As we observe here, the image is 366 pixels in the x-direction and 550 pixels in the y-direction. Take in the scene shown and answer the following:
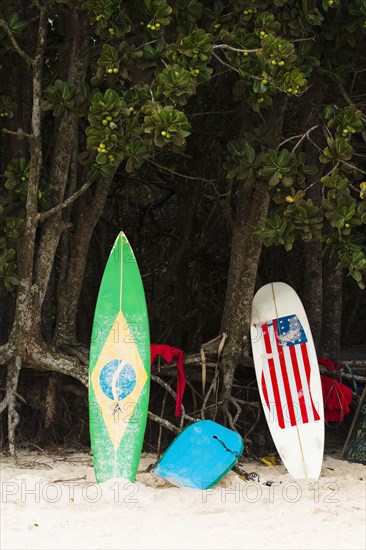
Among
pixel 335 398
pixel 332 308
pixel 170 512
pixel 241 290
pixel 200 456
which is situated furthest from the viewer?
pixel 332 308

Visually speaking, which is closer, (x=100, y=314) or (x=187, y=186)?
(x=100, y=314)

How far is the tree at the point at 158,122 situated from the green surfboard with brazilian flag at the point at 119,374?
403 mm

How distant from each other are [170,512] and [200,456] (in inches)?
24.2

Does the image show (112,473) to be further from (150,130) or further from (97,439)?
(150,130)

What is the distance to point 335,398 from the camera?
596 cm

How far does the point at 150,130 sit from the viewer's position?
4.78m

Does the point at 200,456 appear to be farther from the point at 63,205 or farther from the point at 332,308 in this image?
the point at 332,308

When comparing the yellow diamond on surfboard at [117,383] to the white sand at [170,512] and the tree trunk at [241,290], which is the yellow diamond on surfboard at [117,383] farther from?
the tree trunk at [241,290]

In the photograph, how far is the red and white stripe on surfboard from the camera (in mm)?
5629

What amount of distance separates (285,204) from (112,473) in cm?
175

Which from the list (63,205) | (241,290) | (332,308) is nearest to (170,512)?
(241,290)

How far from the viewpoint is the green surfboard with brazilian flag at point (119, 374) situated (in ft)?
16.6

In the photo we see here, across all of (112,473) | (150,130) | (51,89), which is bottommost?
(112,473)

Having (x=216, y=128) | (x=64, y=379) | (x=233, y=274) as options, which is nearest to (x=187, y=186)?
(x=216, y=128)
